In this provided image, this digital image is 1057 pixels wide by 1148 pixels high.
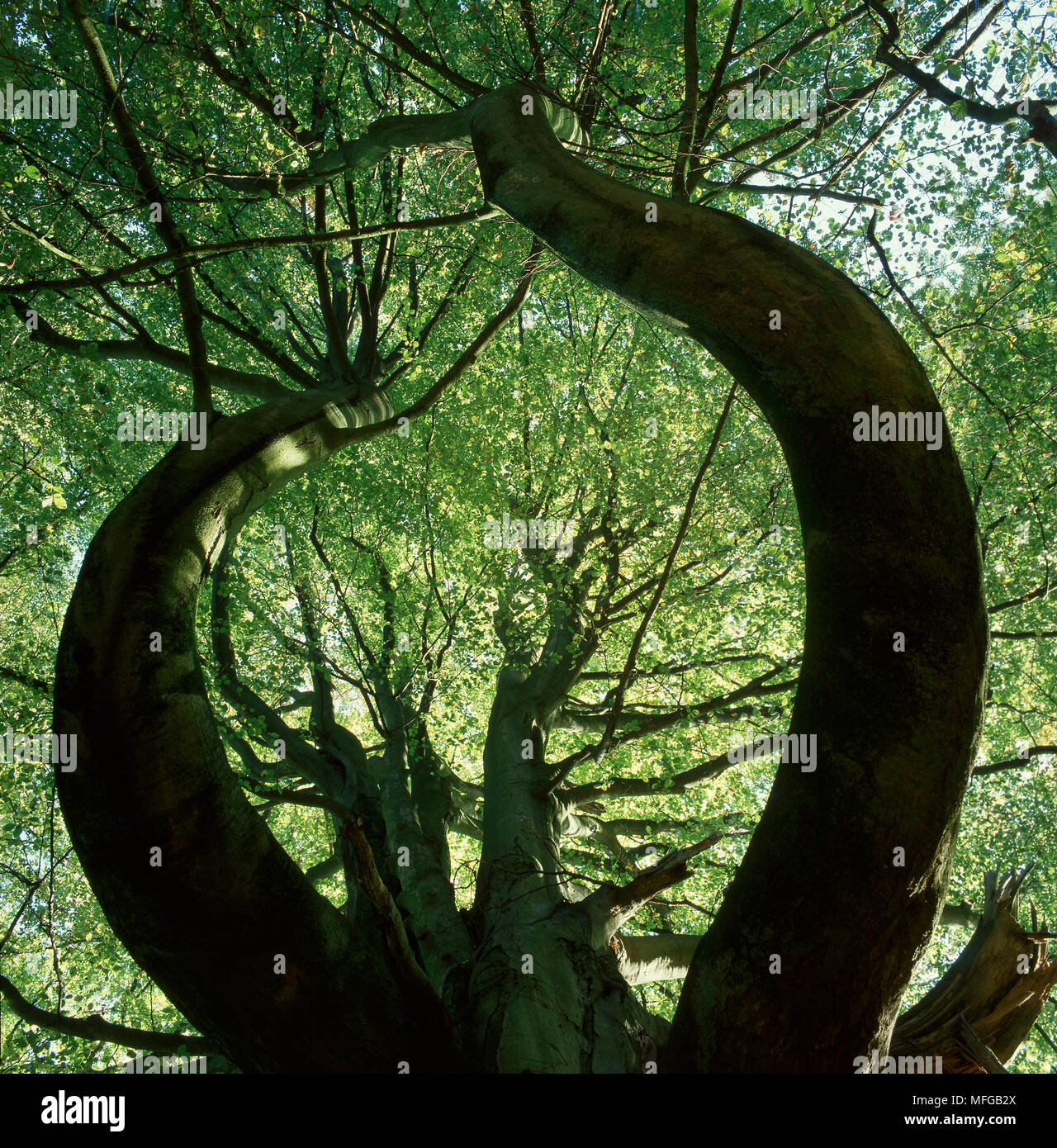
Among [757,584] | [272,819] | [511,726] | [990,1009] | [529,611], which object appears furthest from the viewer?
[272,819]

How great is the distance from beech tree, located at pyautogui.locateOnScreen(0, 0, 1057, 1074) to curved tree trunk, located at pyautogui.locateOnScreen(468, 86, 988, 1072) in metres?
0.01

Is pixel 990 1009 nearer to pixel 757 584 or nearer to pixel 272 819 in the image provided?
pixel 757 584

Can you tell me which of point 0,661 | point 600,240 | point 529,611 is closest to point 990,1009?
point 600,240

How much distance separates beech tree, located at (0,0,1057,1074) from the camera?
213 centimetres

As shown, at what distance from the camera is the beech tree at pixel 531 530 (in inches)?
84.0

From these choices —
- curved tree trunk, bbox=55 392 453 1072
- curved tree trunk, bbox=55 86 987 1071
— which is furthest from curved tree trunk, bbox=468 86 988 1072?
curved tree trunk, bbox=55 392 453 1072

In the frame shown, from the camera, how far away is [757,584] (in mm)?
9414

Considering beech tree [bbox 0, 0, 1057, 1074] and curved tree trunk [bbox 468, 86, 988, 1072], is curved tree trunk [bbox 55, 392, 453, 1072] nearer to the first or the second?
beech tree [bbox 0, 0, 1057, 1074]

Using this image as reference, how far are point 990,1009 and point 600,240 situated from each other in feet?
14.1

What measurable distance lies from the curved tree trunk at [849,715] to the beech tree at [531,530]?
13mm

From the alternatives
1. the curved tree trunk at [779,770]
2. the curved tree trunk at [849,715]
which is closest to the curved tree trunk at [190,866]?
the curved tree trunk at [779,770]

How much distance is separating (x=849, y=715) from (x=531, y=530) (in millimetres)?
7742
